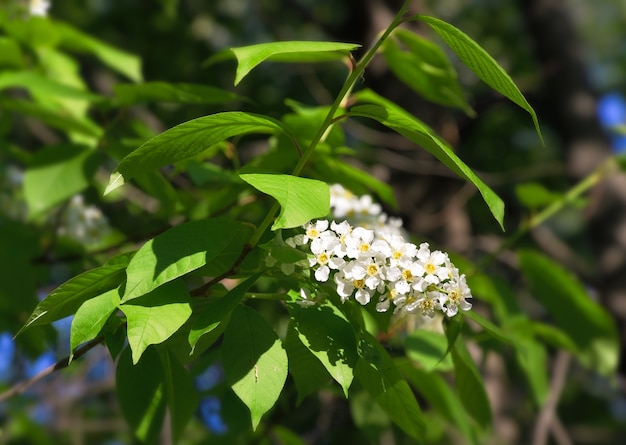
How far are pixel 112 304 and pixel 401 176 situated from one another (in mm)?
2711

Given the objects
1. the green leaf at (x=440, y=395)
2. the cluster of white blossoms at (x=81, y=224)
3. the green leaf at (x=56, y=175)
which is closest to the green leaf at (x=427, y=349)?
the green leaf at (x=440, y=395)

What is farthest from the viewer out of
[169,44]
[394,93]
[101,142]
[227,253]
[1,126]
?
[169,44]

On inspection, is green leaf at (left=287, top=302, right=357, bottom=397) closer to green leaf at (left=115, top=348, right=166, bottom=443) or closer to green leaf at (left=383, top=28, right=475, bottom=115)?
green leaf at (left=115, top=348, right=166, bottom=443)

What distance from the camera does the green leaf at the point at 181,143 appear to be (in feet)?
3.21

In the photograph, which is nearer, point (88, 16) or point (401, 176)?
point (401, 176)

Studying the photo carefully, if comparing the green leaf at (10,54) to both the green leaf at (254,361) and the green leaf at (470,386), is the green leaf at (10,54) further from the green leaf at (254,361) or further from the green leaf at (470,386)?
the green leaf at (470,386)

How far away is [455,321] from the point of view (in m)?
1.12

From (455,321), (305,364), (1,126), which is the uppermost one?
(455,321)

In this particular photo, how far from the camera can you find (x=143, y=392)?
1339mm

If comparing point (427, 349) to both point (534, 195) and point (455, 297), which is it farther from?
point (534, 195)

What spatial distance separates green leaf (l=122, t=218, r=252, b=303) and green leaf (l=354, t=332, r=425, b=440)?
26 cm

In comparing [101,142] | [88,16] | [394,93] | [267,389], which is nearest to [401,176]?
[394,93]

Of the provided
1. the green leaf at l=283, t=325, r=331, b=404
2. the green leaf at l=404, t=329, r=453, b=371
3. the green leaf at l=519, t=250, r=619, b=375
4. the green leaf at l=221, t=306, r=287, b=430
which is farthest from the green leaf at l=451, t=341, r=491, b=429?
the green leaf at l=519, t=250, r=619, b=375

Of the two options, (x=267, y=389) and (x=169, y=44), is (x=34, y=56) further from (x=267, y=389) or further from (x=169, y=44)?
(x=169, y=44)
